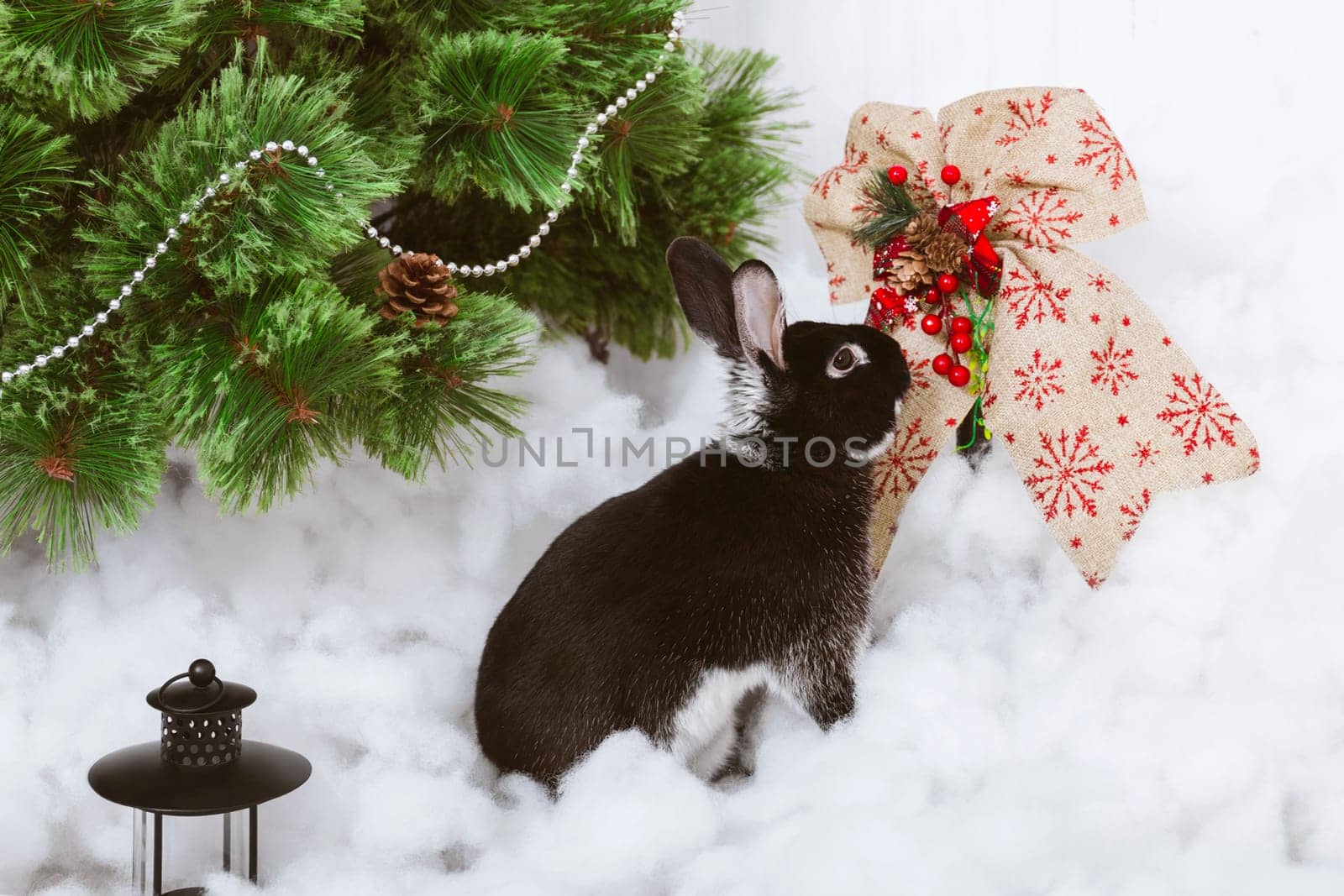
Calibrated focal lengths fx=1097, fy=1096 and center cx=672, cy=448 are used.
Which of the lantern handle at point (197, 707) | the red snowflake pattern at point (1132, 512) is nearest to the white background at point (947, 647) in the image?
the red snowflake pattern at point (1132, 512)

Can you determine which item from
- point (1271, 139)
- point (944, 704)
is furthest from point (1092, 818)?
point (1271, 139)

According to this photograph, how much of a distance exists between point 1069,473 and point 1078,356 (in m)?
0.10

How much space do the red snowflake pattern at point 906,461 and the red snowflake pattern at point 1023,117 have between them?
26 cm

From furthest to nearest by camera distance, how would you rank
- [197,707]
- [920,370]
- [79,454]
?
[920,370]
[79,454]
[197,707]

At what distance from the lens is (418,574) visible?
1.20 meters

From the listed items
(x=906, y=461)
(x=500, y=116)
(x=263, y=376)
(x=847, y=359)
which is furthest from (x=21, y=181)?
(x=906, y=461)

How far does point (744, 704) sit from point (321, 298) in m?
0.53

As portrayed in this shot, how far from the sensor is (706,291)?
95cm

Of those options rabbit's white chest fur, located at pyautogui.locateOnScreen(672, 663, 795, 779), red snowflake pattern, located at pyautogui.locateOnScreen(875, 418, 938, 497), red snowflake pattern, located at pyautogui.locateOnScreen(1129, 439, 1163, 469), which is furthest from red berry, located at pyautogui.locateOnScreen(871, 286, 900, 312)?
rabbit's white chest fur, located at pyautogui.locateOnScreen(672, 663, 795, 779)

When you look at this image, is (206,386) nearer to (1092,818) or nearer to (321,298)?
(321,298)

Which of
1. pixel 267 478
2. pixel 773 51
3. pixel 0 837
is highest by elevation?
pixel 773 51

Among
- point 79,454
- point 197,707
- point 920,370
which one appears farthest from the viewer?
point 920,370

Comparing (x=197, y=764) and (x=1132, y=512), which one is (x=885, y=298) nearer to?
(x=1132, y=512)

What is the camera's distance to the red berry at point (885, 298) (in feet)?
3.34
